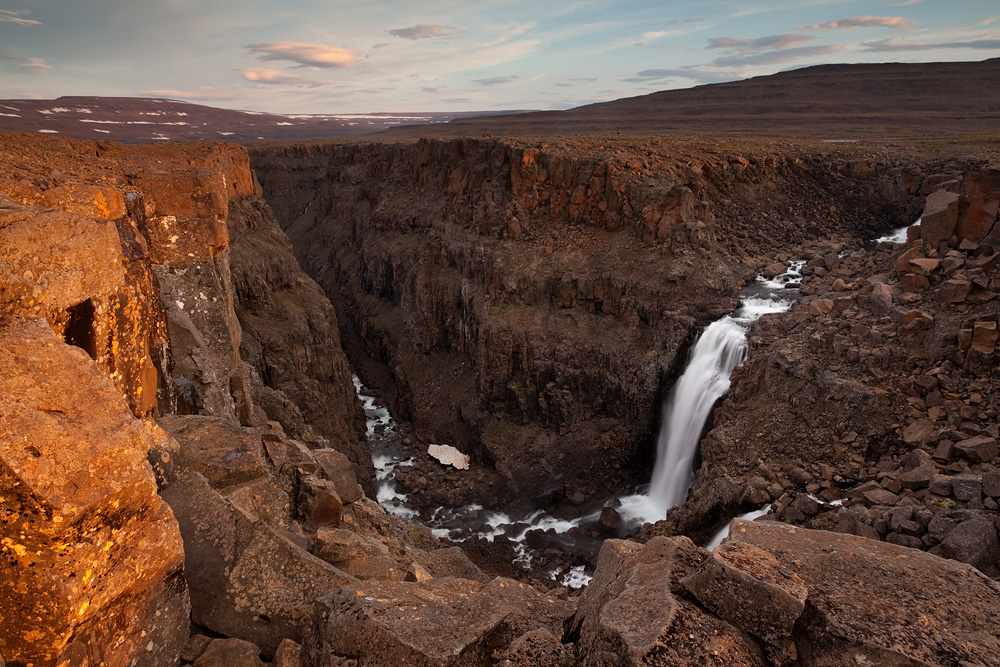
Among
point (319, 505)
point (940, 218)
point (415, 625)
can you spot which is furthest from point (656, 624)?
point (940, 218)

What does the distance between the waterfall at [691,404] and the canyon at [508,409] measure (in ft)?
2.74

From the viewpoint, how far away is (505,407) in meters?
32.2

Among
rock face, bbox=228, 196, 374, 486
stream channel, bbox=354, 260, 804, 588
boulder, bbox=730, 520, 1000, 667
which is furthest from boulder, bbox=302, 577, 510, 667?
rock face, bbox=228, 196, 374, 486

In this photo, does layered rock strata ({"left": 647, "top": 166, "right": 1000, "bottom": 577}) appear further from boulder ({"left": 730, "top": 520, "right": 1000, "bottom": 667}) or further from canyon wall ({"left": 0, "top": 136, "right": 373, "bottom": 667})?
canyon wall ({"left": 0, "top": 136, "right": 373, "bottom": 667})

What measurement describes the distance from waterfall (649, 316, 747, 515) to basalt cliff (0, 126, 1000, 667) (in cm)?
120

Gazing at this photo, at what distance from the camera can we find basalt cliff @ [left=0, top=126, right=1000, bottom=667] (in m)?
5.13

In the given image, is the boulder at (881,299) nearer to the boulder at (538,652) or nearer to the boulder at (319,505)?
the boulder at (319,505)

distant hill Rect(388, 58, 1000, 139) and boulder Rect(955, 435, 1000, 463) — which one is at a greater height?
distant hill Rect(388, 58, 1000, 139)

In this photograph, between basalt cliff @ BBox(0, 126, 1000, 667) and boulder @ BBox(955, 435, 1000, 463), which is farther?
boulder @ BBox(955, 435, 1000, 463)

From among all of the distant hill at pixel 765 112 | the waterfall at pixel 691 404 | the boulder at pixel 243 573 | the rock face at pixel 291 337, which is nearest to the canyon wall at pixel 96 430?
the boulder at pixel 243 573

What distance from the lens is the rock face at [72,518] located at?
4301 millimetres

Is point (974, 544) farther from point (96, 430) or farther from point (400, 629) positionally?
point (96, 430)

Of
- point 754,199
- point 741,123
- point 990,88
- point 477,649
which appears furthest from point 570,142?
point 990,88

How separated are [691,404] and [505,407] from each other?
37.1 ft
